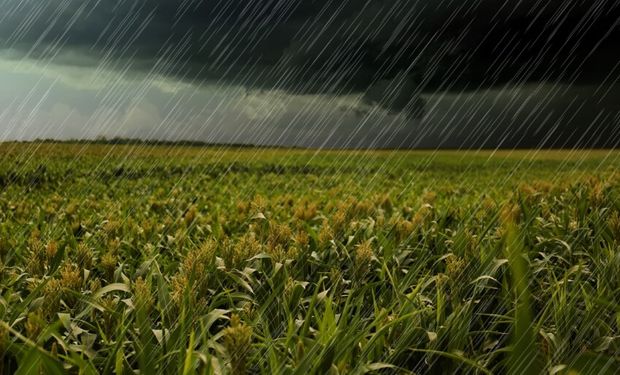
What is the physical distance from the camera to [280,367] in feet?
5.52

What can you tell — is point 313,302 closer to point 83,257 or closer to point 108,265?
point 108,265

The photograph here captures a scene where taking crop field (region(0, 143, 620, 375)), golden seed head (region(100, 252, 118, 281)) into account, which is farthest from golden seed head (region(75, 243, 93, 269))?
golden seed head (region(100, 252, 118, 281))

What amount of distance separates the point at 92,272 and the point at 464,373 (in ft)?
6.59

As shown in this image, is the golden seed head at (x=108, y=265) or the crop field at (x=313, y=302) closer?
the crop field at (x=313, y=302)

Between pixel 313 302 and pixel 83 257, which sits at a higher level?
pixel 313 302

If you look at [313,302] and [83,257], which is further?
[83,257]

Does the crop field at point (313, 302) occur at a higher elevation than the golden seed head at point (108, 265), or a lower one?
higher

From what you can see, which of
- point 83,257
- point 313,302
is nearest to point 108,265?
point 83,257

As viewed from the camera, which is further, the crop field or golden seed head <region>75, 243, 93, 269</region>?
golden seed head <region>75, 243, 93, 269</region>

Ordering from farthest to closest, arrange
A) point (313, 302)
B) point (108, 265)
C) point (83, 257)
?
point (83, 257)
point (108, 265)
point (313, 302)

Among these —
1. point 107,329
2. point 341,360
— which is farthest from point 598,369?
point 107,329

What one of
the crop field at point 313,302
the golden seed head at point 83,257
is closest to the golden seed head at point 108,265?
the crop field at point 313,302

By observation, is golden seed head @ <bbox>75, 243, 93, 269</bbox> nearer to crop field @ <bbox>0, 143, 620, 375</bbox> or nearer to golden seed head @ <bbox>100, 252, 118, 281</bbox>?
crop field @ <bbox>0, 143, 620, 375</bbox>

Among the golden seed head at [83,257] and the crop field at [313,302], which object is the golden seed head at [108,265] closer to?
the crop field at [313,302]
